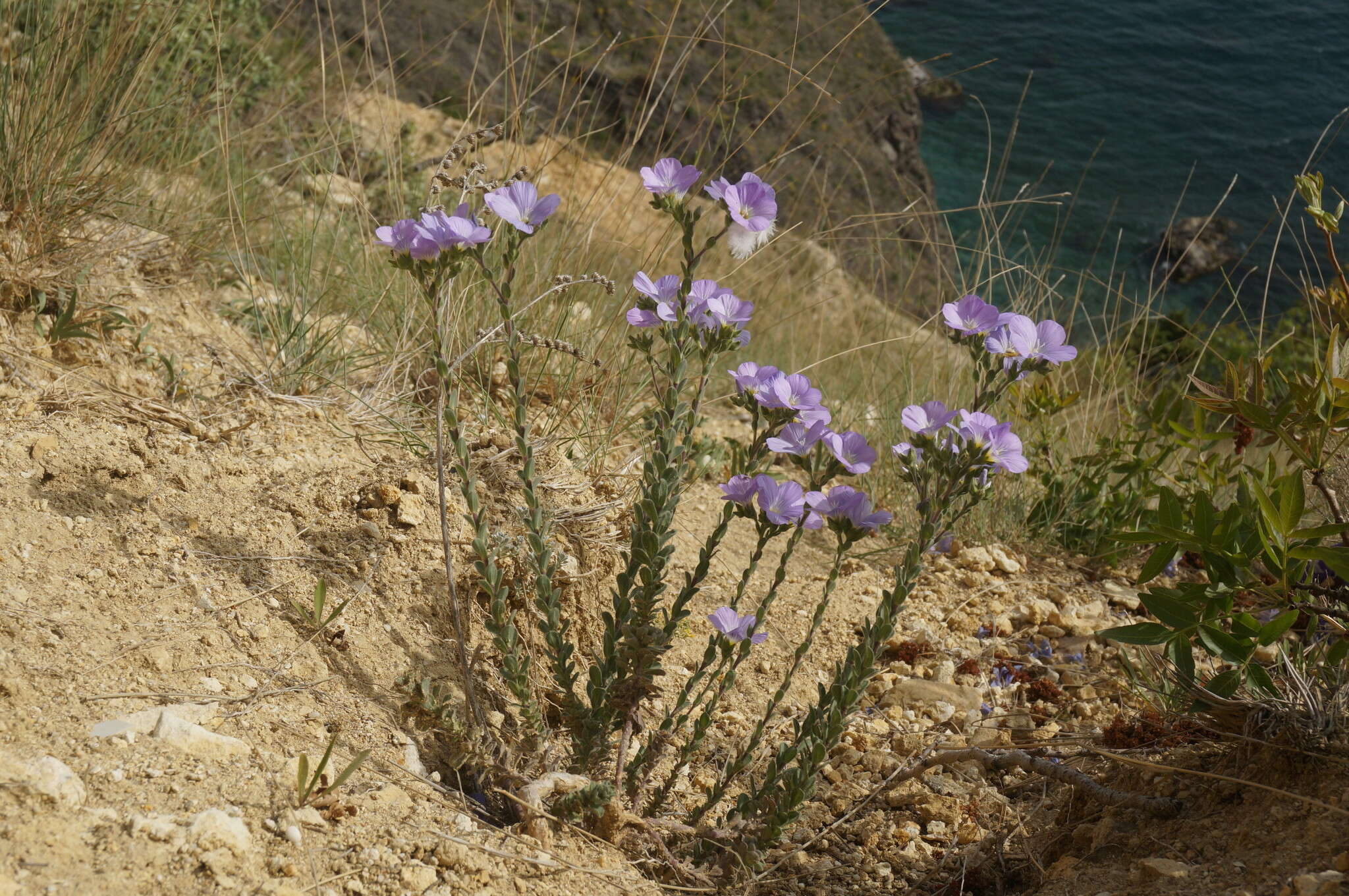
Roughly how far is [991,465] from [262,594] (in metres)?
1.41

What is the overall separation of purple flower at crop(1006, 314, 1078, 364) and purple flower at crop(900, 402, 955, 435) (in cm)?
17

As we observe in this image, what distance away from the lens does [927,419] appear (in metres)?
1.55

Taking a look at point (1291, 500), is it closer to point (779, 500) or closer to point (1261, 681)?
point (1261, 681)

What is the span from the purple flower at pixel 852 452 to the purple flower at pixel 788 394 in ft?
0.23

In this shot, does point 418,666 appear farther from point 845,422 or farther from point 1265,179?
point 1265,179

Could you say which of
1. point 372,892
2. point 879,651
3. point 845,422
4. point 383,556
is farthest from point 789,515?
point 845,422

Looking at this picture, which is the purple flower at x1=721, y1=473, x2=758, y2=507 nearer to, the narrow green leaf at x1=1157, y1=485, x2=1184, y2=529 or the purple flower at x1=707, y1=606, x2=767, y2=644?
the purple flower at x1=707, y1=606, x2=767, y2=644

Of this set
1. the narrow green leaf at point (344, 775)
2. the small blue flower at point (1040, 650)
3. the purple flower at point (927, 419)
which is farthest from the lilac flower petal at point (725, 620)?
the small blue flower at point (1040, 650)

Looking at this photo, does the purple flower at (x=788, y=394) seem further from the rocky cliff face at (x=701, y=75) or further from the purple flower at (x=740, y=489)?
the rocky cliff face at (x=701, y=75)

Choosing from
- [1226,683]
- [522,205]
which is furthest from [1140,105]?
[522,205]

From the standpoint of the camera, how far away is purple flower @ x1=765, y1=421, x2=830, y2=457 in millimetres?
1570

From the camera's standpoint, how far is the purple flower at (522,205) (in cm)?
153

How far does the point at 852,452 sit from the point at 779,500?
0.47 feet

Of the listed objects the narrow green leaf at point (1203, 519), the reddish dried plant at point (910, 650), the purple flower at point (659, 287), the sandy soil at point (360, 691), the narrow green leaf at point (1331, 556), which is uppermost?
the purple flower at point (659, 287)
